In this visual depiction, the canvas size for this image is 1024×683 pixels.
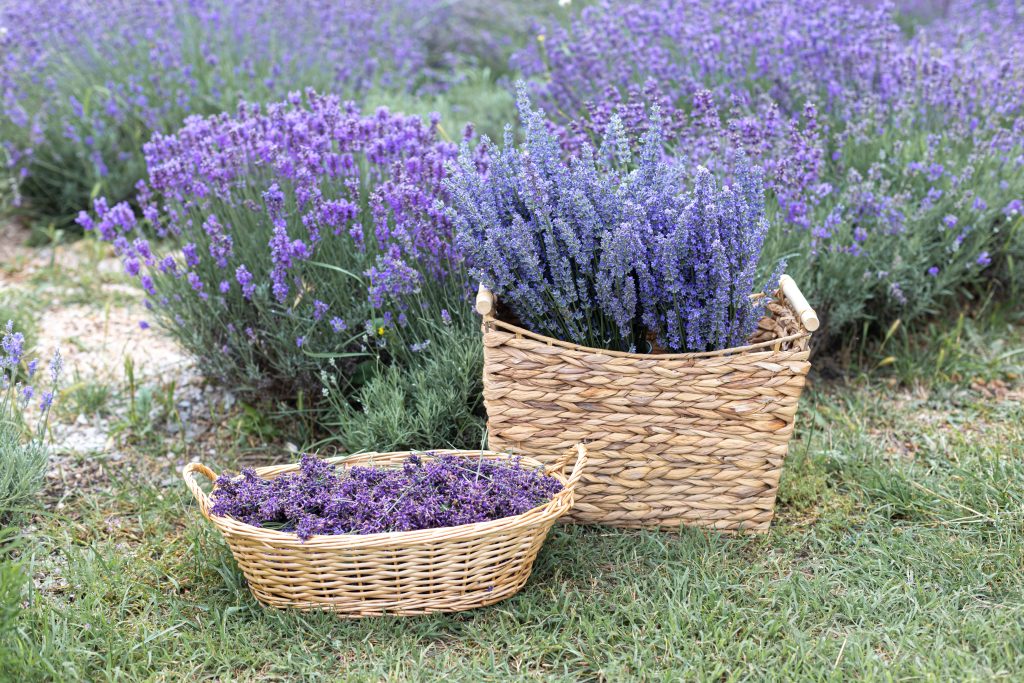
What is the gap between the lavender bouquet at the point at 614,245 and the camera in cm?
230

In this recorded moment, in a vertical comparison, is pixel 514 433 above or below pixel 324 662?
above

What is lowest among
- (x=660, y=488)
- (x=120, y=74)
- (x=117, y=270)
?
(x=117, y=270)

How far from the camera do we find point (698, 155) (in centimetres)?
333

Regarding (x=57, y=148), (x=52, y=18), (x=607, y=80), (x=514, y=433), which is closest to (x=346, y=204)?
(x=514, y=433)

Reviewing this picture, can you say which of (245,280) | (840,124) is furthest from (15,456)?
(840,124)

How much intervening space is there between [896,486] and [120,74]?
3905mm

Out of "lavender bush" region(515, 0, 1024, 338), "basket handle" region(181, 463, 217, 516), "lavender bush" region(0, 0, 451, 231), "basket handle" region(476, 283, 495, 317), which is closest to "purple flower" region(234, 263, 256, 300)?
"basket handle" region(181, 463, 217, 516)

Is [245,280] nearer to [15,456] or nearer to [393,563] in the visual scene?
[15,456]

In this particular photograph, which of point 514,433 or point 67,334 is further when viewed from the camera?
point 67,334

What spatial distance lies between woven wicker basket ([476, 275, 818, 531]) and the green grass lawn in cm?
8

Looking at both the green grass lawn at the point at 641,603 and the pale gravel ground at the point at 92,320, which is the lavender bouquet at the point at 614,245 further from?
the pale gravel ground at the point at 92,320

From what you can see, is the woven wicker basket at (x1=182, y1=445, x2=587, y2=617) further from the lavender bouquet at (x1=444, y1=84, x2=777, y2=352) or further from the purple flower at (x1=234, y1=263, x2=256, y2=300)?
the purple flower at (x1=234, y1=263, x2=256, y2=300)

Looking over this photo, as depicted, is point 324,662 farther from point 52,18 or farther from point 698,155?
point 52,18

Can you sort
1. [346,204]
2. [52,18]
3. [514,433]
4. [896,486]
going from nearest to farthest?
[514,433] < [896,486] < [346,204] < [52,18]
